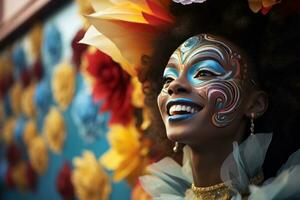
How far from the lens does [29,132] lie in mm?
1561

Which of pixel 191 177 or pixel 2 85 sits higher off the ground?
pixel 2 85

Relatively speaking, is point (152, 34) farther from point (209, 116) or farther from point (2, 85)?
point (2, 85)

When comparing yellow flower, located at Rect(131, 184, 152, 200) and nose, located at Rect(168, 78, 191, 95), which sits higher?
nose, located at Rect(168, 78, 191, 95)

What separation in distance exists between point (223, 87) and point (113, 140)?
0.46 m

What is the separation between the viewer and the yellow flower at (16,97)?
65.3 inches

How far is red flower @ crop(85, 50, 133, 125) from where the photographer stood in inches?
41.1

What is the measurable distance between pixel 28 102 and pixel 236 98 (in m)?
1.02

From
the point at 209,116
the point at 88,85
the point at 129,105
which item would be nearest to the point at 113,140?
the point at 129,105

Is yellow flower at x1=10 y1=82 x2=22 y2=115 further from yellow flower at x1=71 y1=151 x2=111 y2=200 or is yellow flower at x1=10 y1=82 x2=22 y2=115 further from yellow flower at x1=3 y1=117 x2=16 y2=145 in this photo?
yellow flower at x1=71 y1=151 x2=111 y2=200

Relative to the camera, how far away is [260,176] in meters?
0.66

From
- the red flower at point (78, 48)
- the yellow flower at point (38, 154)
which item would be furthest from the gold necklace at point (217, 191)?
the yellow flower at point (38, 154)

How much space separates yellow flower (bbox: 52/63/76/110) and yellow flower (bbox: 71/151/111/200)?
0.55ft

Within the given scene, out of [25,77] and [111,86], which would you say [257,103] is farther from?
[25,77]

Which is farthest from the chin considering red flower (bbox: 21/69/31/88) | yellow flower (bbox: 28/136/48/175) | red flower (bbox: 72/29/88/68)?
red flower (bbox: 21/69/31/88)
